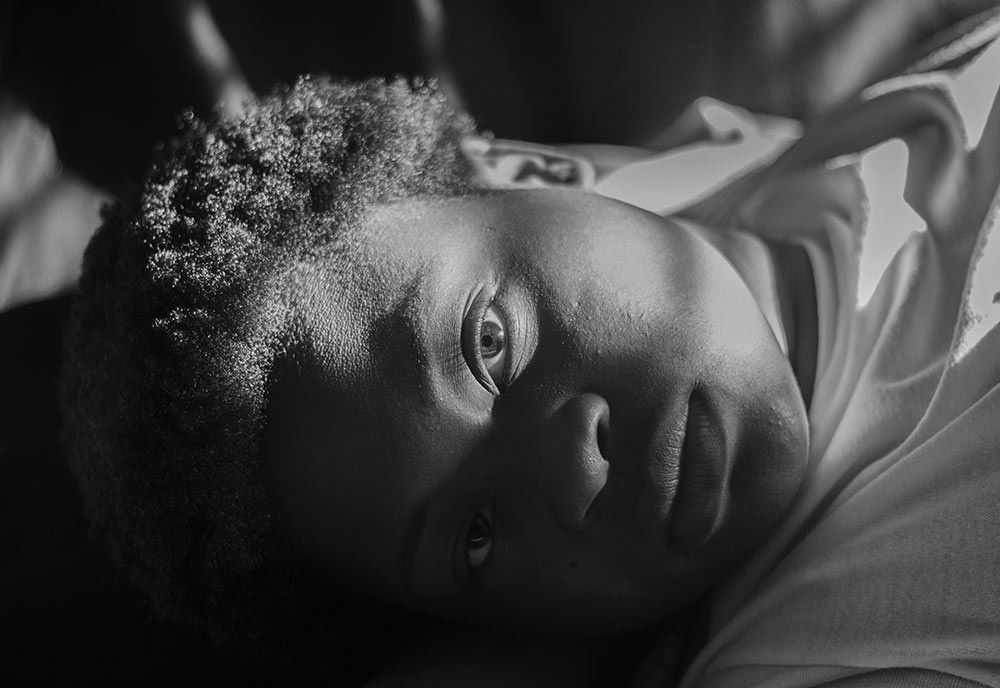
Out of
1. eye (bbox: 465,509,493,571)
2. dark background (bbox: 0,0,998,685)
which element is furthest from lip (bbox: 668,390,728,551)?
dark background (bbox: 0,0,998,685)

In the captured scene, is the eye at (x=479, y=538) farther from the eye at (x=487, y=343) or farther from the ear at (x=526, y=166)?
the ear at (x=526, y=166)

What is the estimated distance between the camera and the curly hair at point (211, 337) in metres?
0.77

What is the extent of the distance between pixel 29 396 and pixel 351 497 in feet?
1.66

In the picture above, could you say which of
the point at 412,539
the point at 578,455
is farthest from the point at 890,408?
the point at 412,539

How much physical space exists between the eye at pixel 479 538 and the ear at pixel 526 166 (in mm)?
358

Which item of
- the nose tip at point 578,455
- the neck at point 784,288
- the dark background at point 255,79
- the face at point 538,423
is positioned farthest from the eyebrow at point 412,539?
the neck at point 784,288

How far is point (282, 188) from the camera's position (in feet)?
2.73

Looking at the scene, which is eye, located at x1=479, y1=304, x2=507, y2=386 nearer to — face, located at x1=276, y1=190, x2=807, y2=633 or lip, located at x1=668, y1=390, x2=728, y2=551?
face, located at x1=276, y1=190, x2=807, y2=633

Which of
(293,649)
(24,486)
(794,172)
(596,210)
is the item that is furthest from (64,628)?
(794,172)

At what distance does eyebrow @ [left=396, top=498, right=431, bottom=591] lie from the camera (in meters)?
0.78

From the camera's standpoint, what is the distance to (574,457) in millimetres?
748

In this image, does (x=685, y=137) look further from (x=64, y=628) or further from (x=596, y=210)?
(x=64, y=628)

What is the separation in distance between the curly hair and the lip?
33cm

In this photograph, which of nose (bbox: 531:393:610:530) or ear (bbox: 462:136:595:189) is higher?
ear (bbox: 462:136:595:189)
